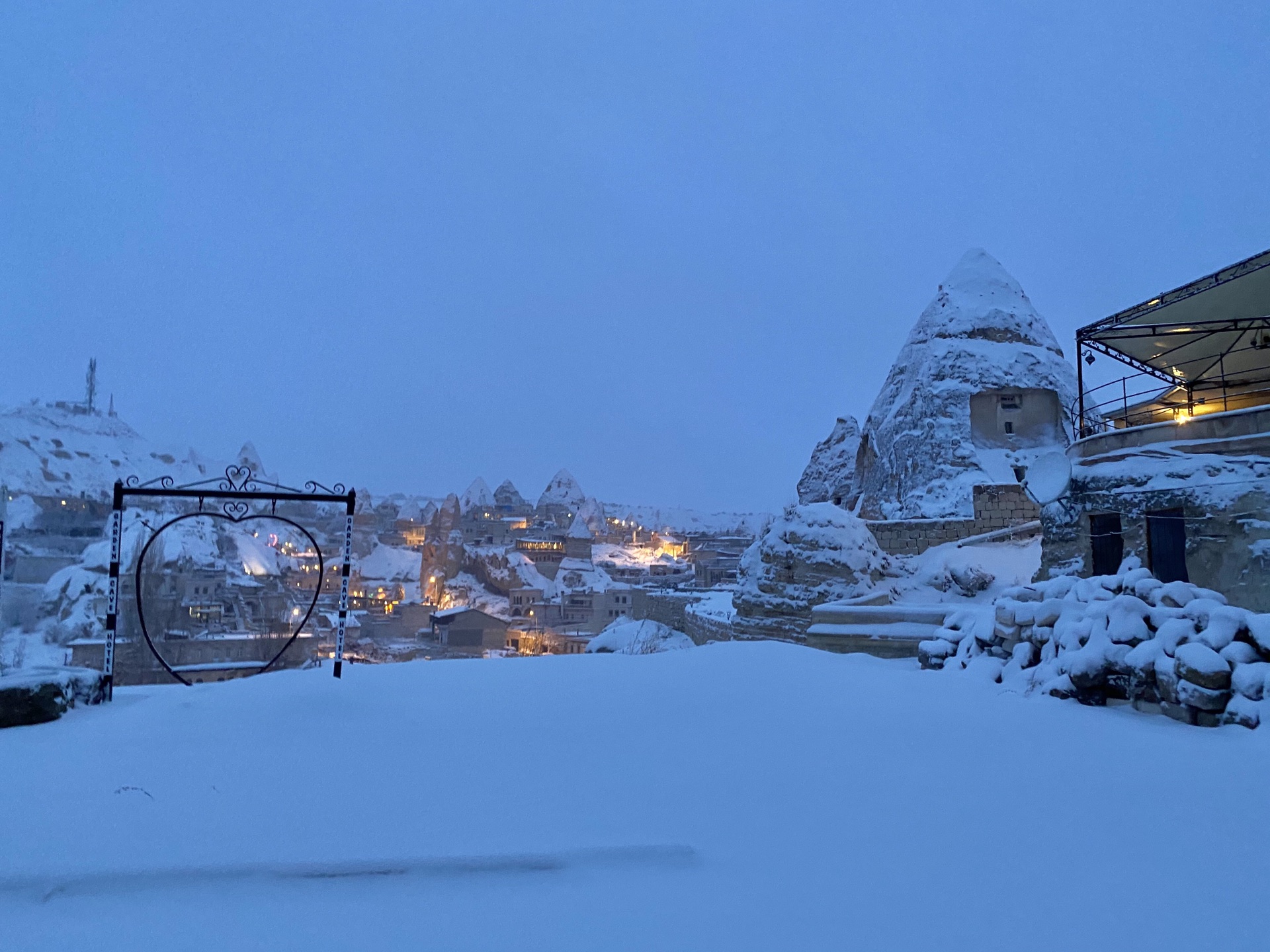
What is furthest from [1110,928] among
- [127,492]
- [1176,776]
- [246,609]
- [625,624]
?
[246,609]

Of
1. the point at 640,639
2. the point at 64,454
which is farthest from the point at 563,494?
the point at 640,639

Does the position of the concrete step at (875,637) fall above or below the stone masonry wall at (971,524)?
below

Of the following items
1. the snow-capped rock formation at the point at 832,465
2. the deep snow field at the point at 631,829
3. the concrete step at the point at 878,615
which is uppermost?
the snow-capped rock formation at the point at 832,465

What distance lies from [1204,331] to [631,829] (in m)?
15.4

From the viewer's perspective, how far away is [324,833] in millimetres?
2850

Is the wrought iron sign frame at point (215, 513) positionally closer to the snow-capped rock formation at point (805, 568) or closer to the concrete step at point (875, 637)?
the concrete step at point (875, 637)

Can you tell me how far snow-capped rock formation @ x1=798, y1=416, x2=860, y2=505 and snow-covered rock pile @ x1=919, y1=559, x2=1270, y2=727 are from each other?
3255cm

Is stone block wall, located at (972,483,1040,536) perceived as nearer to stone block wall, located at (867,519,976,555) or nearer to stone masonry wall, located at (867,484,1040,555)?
stone masonry wall, located at (867,484,1040,555)

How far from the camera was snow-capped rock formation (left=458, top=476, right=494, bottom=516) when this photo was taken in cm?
8211

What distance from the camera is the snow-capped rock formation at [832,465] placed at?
39219 millimetres

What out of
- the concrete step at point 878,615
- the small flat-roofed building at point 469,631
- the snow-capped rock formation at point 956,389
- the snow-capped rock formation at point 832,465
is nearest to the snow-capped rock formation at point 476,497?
the small flat-roofed building at point 469,631

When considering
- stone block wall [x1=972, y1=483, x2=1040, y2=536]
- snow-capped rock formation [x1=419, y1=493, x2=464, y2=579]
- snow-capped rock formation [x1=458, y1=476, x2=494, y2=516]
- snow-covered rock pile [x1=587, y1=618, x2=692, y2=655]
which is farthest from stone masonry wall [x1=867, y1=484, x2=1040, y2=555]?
snow-capped rock formation [x1=458, y1=476, x2=494, y2=516]

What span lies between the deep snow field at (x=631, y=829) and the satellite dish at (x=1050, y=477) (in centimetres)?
872

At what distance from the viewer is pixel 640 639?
22375mm
